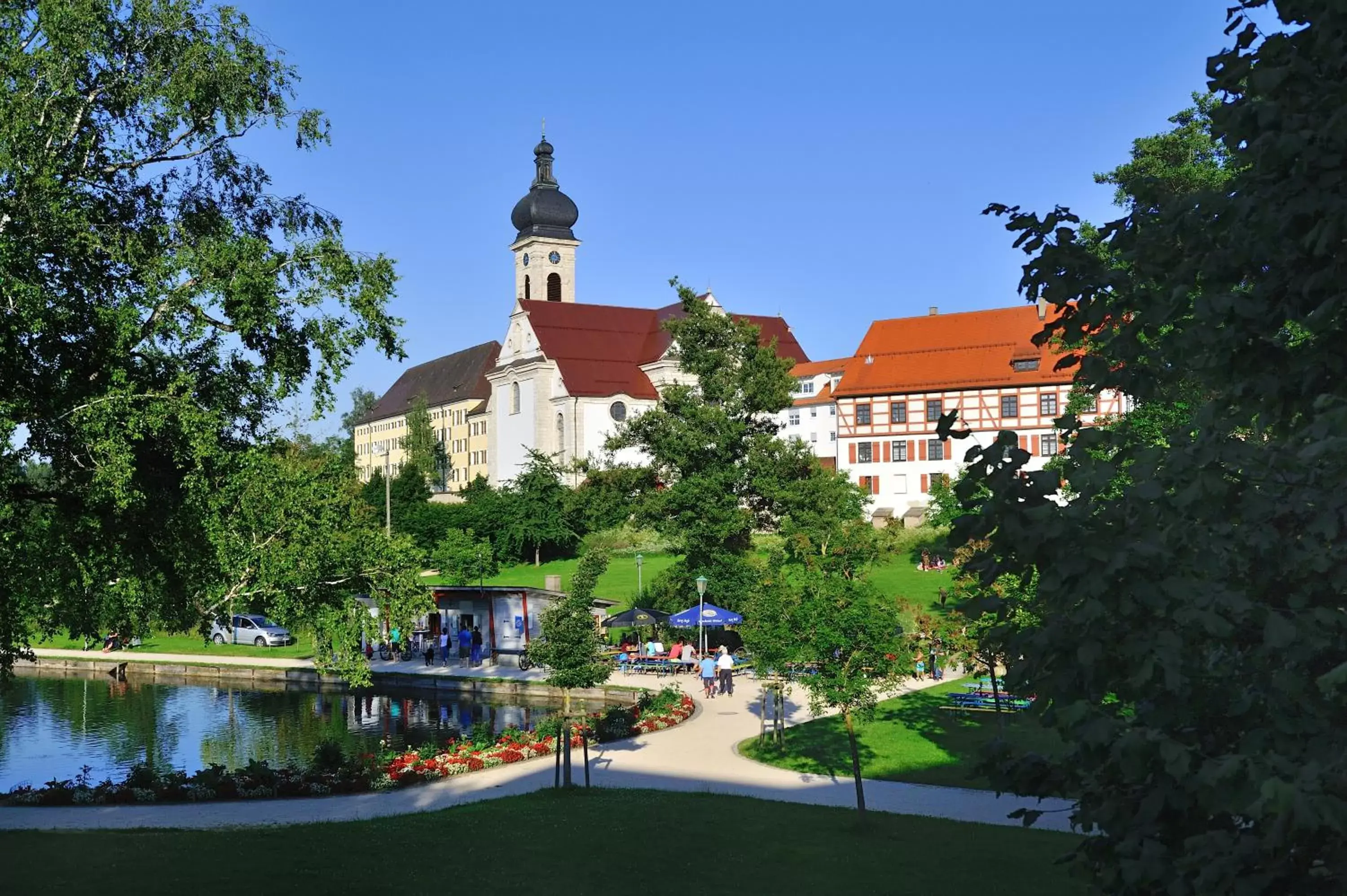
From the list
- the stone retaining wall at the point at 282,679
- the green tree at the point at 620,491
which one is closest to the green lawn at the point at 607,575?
the green tree at the point at 620,491

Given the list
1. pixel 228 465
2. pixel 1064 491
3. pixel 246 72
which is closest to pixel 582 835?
pixel 228 465

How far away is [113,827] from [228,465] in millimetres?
6282

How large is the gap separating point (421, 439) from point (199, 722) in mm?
86131

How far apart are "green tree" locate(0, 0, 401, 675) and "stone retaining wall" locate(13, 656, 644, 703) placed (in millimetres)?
17776

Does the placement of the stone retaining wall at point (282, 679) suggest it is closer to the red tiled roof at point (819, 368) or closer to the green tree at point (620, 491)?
the green tree at point (620, 491)

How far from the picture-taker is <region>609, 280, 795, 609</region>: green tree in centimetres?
4438

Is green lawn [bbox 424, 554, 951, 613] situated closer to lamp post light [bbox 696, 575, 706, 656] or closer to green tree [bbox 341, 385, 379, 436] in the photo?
lamp post light [bbox 696, 575, 706, 656]

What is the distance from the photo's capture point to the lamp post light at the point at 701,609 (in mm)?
39812

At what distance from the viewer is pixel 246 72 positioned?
17391 millimetres

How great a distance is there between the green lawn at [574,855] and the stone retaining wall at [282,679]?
52.3 ft

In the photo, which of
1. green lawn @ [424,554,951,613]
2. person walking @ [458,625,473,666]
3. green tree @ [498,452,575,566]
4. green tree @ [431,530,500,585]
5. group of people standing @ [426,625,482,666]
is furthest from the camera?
green tree @ [498,452,575,566]

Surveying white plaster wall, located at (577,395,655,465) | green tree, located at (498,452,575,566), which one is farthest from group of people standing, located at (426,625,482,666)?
white plaster wall, located at (577,395,655,465)

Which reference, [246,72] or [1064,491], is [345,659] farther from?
[1064,491]

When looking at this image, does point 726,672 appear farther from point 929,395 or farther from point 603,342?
point 603,342
